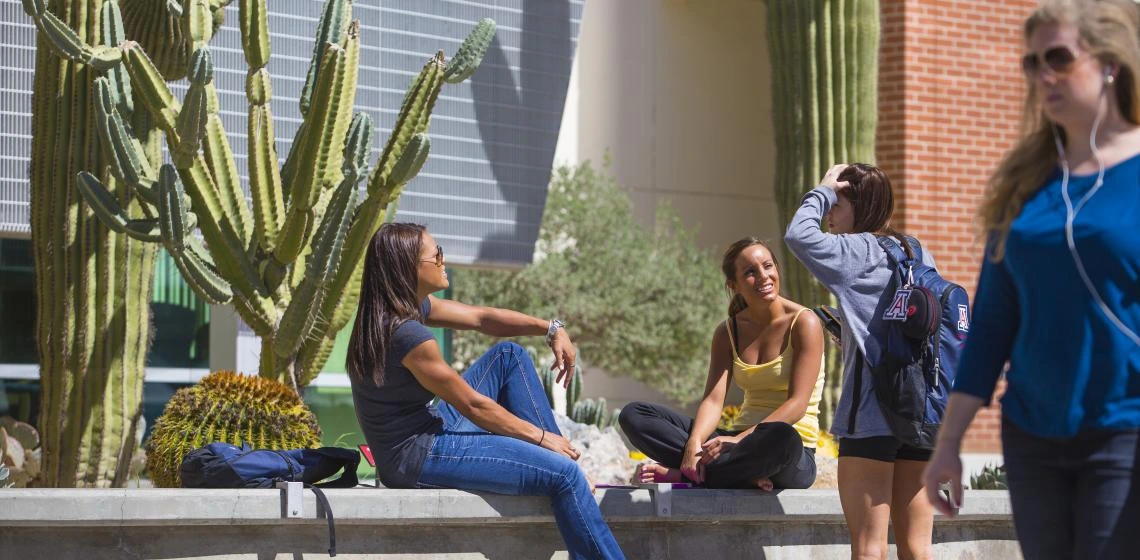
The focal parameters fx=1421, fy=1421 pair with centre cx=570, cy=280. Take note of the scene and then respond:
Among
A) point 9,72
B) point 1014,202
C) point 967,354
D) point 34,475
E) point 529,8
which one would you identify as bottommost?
point 34,475

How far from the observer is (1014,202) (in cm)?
261

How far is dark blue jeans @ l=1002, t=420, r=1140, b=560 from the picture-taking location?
2357mm

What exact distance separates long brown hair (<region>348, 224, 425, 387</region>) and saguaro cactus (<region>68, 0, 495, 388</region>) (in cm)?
174

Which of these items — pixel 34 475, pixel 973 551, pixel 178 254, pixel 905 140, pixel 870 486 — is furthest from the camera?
pixel 905 140

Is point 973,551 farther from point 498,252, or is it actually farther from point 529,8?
point 529,8

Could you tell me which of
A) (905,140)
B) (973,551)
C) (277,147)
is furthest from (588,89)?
(973,551)

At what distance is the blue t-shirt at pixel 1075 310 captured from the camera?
7.97 ft

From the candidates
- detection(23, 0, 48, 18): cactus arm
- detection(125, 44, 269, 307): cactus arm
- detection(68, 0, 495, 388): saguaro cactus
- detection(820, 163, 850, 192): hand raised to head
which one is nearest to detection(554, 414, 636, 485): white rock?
detection(68, 0, 495, 388): saguaro cactus

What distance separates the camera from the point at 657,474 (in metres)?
4.98

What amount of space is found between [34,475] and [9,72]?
91.3 inches

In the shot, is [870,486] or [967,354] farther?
[870,486]

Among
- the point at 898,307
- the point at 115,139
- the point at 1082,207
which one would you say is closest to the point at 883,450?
the point at 898,307

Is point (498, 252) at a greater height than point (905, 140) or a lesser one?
lesser

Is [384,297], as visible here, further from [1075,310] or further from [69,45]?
[69,45]
